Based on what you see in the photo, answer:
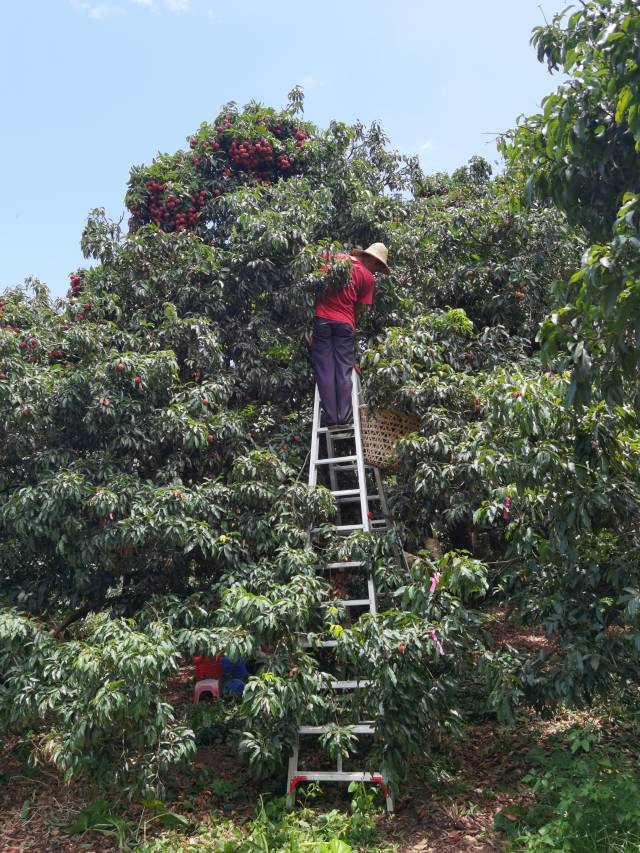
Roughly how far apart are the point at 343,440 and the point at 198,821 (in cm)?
297

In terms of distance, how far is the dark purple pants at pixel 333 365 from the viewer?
575 centimetres

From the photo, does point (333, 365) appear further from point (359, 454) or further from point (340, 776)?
point (340, 776)

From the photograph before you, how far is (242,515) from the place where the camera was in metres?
5.44

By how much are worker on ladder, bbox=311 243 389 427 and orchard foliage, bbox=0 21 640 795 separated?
6.3 inches

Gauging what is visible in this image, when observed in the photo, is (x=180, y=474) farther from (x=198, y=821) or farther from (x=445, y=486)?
(x=198, y=821)

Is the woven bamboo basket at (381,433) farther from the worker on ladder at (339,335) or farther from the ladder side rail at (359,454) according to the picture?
the worker on ladder at (339,335)

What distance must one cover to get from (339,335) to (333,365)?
26cm

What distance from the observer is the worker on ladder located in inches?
227

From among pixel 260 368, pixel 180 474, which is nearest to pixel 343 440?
pixel 260 368

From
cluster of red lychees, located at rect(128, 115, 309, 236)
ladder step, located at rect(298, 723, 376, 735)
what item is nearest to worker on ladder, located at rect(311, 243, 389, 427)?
cluster of red lychees, located at rect(128, 115, 309, 236)

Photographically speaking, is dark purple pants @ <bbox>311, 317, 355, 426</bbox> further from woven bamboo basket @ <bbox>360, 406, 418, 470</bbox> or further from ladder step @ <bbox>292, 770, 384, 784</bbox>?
ladder step @ <bbox>292, 770, 384, 784</bbox>

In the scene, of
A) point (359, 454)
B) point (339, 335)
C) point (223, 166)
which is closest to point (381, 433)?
point (359, 454)

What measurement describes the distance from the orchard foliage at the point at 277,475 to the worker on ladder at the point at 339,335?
0.16 m

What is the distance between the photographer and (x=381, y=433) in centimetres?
570
